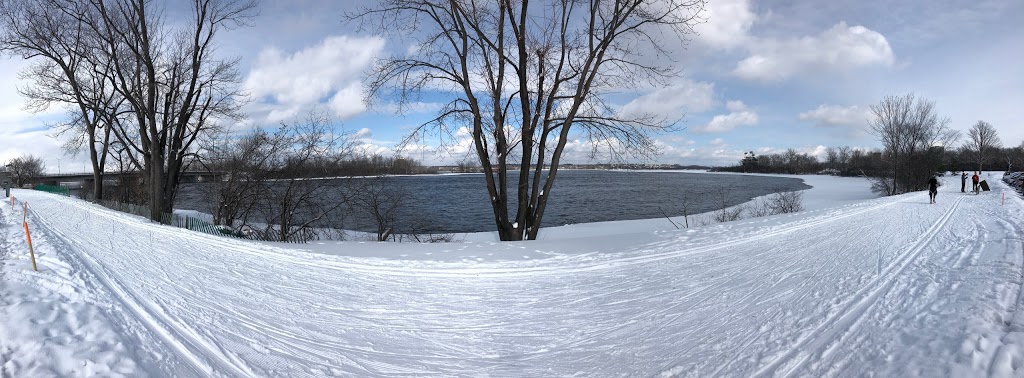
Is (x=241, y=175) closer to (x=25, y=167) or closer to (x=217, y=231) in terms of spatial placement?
(x=217, y=231)

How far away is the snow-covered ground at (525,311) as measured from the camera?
3.94 m

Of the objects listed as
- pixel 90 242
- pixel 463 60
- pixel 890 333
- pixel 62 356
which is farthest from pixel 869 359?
pixel 90 242

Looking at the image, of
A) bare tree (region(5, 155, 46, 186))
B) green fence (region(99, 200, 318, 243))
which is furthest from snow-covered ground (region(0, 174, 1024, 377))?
bare tree (region(5, 155, 46, 186))

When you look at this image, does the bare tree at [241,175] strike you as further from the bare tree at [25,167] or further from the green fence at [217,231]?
the bare tree at [25,167]

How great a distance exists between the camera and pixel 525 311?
562 centimetres

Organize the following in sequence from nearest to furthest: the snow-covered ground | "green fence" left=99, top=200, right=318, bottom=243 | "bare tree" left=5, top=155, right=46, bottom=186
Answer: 1. the snow-covered ground
2. "green fence" left=99, top=200, right=318, bottom=243
3. "bare tree" left=5, top=155, right=46, bottom=186

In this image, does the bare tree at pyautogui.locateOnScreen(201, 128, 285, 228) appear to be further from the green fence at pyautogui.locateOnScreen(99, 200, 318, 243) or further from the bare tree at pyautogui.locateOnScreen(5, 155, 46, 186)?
the bare tree at pyautogui.locateOnScreen(5, 155, 46, 186)

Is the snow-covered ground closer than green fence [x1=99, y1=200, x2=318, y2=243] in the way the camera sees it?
Yes

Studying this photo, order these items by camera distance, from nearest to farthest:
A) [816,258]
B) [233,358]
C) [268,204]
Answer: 1. [233,358]
2. [816,258]
3. [268,204]

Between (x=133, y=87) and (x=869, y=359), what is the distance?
83.7 ft

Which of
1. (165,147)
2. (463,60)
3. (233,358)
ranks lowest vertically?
(233,358)

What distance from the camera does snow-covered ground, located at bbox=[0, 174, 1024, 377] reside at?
12.9ft

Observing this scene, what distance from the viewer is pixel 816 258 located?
835 centimetres

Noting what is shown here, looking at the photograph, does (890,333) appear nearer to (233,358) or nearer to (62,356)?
(233,358)
